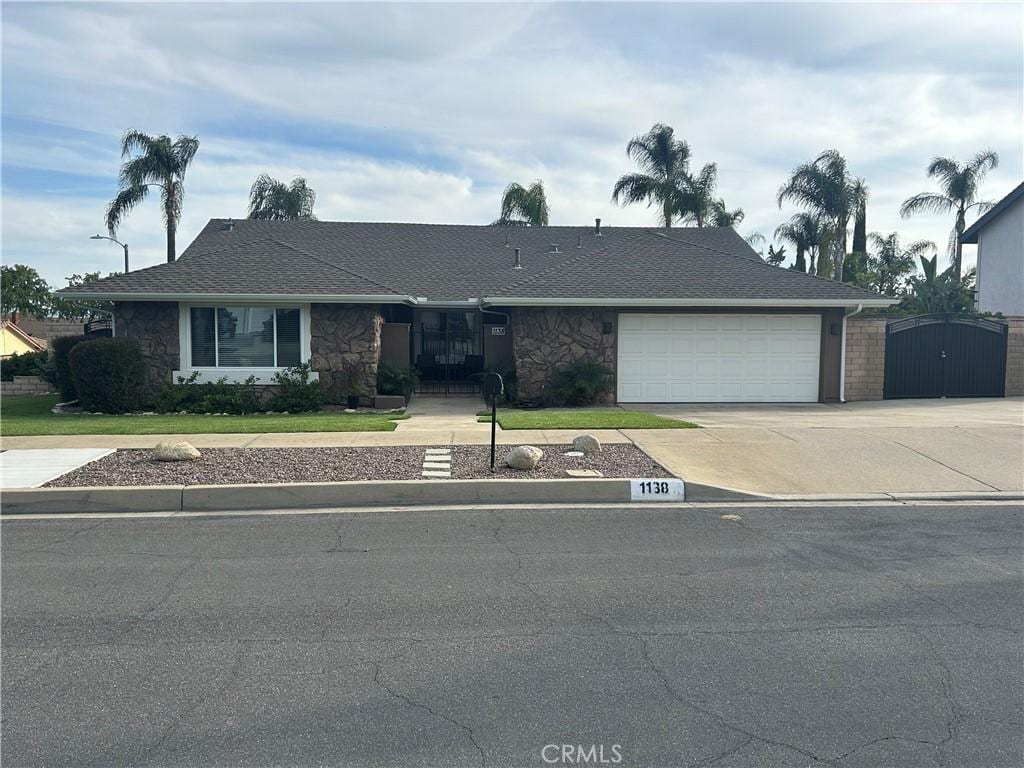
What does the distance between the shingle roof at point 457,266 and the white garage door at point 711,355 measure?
77 centimetres

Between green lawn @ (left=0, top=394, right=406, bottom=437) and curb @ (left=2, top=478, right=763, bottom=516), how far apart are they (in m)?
4.48

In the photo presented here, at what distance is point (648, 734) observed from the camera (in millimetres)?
3768

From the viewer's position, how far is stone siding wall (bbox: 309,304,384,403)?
56.8 ft

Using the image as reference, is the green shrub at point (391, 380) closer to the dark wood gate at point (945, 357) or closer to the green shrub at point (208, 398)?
Answer: the green shrub at point (208, 398)

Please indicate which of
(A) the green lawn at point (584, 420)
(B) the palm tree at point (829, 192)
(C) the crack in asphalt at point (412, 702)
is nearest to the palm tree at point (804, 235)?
(B) the palm tree at point (829, 192)

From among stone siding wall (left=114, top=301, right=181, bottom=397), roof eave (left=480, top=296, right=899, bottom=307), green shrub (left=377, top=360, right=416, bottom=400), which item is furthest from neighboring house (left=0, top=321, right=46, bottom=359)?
roof eave (left=480, top=296, right=899, bottom=307)

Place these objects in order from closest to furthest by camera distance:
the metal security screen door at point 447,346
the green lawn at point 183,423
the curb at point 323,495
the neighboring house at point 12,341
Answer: the curb at point 323,495 → the green lawn at point 183,423 → the metal security screen door at point 447,346 → the neighboring house at point 12,341

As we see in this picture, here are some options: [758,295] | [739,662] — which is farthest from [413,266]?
[739,662]

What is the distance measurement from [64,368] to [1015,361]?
22656mm

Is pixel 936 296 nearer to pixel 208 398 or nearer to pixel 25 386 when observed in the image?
pixel 208 398

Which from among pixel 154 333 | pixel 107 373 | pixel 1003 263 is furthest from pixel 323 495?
pixel 1003 263

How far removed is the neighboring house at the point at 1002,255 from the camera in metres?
27.7

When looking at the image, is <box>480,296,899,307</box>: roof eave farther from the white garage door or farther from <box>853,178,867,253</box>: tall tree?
<box>853,178,867,253</box>: tall tree

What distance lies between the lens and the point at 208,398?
16828 millimetres
